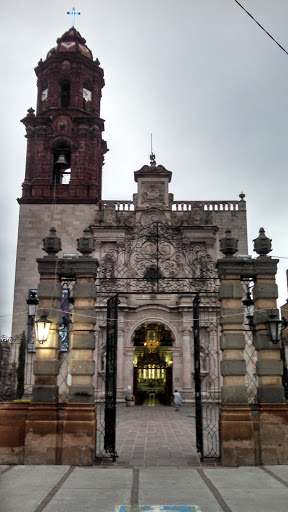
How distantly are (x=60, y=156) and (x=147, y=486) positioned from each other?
82.1 ft

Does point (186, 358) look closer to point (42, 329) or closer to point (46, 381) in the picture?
point (46, 381)

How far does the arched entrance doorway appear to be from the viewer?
30.5 metres

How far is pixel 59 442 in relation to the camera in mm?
9914

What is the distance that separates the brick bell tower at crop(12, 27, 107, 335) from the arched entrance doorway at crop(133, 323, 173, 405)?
758cm

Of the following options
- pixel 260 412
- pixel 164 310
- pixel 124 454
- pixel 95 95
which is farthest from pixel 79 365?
pixel 95 95

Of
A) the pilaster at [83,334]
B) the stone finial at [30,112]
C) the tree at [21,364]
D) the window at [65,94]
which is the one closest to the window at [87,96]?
the window at [65,94]

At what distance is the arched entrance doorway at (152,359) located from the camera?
30453 mm

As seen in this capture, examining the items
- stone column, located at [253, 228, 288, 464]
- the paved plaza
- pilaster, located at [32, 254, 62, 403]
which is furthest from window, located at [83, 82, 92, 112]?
the paved plaza

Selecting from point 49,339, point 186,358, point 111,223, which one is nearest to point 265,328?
point 49,339

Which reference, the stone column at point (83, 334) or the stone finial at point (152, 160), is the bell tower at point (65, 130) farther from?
the stone column at point (83, 334)

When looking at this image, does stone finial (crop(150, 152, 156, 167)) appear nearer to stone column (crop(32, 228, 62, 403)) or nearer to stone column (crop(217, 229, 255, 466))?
stone column (crop(217, 229, 255, 466))

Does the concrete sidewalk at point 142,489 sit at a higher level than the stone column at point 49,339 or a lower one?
lower

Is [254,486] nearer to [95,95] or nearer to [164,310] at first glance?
[164,310]

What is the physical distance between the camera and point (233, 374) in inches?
405
